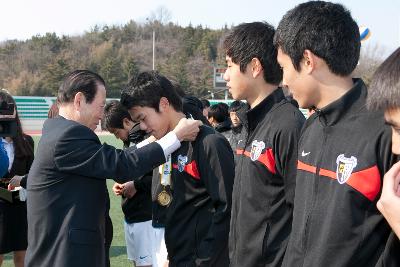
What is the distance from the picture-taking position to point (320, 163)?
2.09 meters

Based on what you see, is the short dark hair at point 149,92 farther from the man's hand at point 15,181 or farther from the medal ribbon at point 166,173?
the man's hand at point 15,181

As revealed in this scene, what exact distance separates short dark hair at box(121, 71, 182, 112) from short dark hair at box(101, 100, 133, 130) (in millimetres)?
1766

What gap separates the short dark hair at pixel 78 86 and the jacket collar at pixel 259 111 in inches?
43.2

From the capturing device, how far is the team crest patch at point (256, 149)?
102 inches

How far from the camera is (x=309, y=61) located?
7.39 ft

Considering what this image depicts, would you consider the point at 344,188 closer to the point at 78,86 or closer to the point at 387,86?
the point at 387,86

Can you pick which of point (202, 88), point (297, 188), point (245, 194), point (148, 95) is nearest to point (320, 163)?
Result: point (297, 188)

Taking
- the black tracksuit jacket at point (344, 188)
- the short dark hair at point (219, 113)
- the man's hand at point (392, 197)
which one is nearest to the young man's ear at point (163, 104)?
the black tracksuit jacket at point (344, 188)

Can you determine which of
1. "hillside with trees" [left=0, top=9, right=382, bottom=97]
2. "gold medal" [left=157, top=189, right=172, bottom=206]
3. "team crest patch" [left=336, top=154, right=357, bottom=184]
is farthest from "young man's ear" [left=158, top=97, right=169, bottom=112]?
"hillside with trees" [left=0, top=9, right=382, bottom=97]

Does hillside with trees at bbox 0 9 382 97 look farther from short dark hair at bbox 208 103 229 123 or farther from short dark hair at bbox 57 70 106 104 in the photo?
short dark hair at bbox 57 70 106 104

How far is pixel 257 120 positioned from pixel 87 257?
1339 millimetres

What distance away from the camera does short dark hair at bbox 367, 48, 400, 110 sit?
1.77 meters

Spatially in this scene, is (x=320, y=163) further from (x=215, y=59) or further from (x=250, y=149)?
(x=215, y=59)

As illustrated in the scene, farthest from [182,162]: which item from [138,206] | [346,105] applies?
[138,206]
